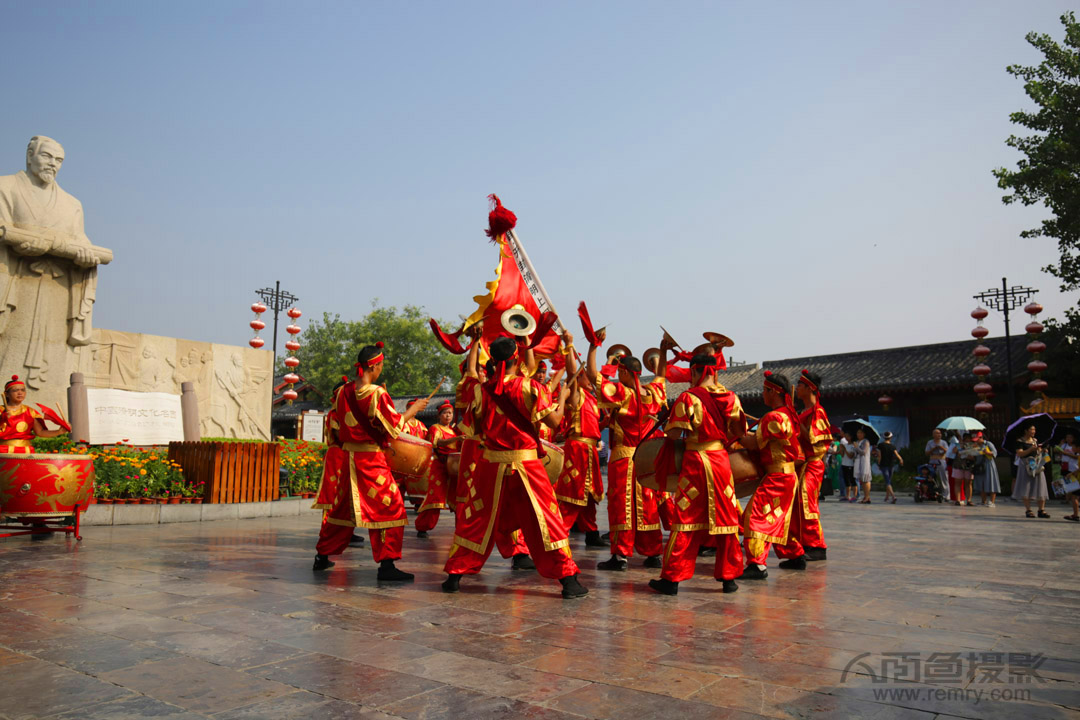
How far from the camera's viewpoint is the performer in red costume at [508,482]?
5.18 m

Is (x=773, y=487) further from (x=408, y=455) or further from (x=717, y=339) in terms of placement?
(x=408, y=455)

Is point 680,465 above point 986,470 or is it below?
above

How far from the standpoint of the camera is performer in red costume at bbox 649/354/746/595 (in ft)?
17.5

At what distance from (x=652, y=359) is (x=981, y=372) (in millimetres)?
17184

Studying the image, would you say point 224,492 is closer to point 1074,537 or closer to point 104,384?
point 104,384

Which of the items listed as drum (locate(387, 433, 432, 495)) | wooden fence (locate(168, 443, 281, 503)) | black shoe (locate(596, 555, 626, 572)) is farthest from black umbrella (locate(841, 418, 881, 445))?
wooden fence (locate(168, 443, 281, 503))

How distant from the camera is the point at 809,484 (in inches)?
272

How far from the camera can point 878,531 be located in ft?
31.8

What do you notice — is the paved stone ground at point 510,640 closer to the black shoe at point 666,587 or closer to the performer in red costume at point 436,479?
the black shoe at point 666,587

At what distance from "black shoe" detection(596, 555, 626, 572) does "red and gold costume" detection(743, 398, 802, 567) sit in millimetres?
1002

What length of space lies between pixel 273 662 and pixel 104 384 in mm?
11981

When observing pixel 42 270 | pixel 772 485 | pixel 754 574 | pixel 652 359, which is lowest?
pixel 754 574

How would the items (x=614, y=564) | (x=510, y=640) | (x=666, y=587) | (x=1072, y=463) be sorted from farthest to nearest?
(x=1072, y=463)
(x=614, y=564)
(x=666, y=587)
(x=510, y=640)

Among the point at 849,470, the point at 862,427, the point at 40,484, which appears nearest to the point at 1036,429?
the point at 862,427
